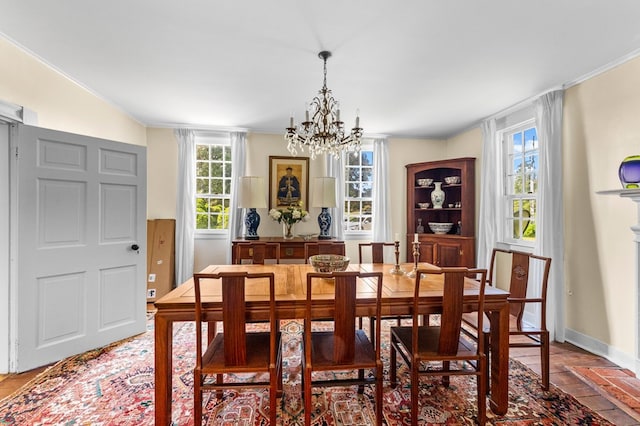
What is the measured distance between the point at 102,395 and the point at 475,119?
4851mm

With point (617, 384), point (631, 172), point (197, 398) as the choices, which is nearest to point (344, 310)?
point (197, 398)

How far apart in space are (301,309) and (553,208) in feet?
9.29

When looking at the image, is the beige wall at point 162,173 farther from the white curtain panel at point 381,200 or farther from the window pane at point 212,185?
the white curtain panel at point 381,200

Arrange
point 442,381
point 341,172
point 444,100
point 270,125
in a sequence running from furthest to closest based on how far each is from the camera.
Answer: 1. point 341,172
2. point 270,125
3. point 444,100
4. point 442,381

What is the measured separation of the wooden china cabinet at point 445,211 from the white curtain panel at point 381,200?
1.26 ft

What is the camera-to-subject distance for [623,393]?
202cm

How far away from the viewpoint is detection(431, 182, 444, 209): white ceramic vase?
4414mm

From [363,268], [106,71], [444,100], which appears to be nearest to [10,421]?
[363,268]

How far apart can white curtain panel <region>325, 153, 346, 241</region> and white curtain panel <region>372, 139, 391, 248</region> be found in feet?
1.76

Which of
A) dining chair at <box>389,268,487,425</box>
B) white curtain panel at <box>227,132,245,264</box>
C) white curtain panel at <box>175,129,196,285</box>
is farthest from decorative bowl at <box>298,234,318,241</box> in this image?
dining chair at <box>389,268,487,425</box>

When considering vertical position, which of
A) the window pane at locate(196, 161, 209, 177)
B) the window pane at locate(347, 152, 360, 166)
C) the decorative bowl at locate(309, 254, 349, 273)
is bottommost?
the decorative bowl at locate(309, 254, 349, 273)

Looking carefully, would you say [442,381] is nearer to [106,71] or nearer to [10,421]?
[10,421]

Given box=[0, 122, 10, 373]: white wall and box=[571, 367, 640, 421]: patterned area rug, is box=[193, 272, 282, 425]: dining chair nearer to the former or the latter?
box=[0, 122, 10, 373]: white wall

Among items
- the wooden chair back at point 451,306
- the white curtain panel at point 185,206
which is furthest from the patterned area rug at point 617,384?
the white curtain panel at point 185,206
